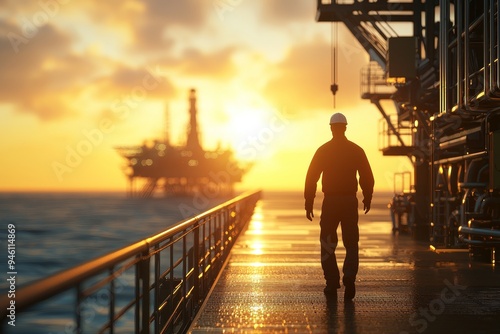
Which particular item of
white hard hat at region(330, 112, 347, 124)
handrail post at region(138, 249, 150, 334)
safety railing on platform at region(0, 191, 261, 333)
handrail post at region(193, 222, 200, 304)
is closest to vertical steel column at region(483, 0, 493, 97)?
white hard hat at region(330, 112, 347, 124)

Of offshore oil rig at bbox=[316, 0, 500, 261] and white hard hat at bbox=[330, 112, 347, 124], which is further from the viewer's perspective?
offshore oil rig at bbox=[316, 0, 500, 261]

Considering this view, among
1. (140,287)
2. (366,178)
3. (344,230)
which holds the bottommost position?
(140,287)

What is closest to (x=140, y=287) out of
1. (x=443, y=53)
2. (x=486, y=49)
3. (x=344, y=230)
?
(x=344, y=230)

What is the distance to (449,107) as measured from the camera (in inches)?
629

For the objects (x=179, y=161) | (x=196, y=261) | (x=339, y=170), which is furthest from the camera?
(x=179, y=161)

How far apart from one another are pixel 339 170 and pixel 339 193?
30cm

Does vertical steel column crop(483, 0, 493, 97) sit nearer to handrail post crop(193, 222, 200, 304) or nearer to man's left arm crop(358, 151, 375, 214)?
man's left arm crop(358, 151, 375, 214)

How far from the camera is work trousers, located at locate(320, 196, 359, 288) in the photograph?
9.47 m

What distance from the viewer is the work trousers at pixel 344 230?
947 centimetres

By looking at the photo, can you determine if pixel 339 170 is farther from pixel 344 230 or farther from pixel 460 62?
pixel 460 62

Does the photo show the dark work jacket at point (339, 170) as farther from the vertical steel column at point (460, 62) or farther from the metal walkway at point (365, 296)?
the vertical steel column at point (460, 62)

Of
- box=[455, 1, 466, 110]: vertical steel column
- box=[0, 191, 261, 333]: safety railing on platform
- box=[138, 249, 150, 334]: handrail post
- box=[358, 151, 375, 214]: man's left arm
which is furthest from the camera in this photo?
box=[455, 1, 466, 110]: vertical steel column

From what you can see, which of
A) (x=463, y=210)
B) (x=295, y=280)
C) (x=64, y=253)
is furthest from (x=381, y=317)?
(x=64, y=253)

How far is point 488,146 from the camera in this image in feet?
43.9
